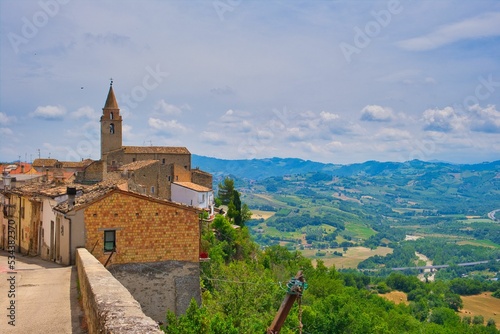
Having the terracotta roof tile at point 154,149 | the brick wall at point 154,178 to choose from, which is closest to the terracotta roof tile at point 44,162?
the terracotta roof tile at point 154,149

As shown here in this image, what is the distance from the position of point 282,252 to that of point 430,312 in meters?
48.4

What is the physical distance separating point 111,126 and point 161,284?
58335 millimetres

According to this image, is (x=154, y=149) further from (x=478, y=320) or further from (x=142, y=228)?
(x=478, y=320)

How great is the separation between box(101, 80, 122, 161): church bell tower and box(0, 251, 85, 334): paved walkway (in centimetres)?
5795

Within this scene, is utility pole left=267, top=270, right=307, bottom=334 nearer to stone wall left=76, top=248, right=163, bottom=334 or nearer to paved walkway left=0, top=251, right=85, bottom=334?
paved walkway left=0, top=251, right=85, bottom=334

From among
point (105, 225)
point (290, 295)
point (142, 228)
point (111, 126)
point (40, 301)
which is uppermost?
point (111, 126)

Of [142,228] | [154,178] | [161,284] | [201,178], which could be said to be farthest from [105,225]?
[201,178]

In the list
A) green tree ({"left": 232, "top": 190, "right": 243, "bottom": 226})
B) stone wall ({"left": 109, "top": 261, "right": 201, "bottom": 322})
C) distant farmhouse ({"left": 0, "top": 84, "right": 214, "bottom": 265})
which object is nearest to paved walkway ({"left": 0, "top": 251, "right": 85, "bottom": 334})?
distant farmhouse ({"left": 0, "top": 84, "right": 214, "bottom": 265})

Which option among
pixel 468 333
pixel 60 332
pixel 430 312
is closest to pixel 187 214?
pixel 60 332

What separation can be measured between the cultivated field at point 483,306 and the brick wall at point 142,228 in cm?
10793

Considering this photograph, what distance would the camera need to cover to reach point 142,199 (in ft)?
66.7

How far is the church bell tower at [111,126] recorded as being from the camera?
7444cm

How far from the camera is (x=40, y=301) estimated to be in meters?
12.1

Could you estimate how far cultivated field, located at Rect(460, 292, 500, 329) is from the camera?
121 metres
